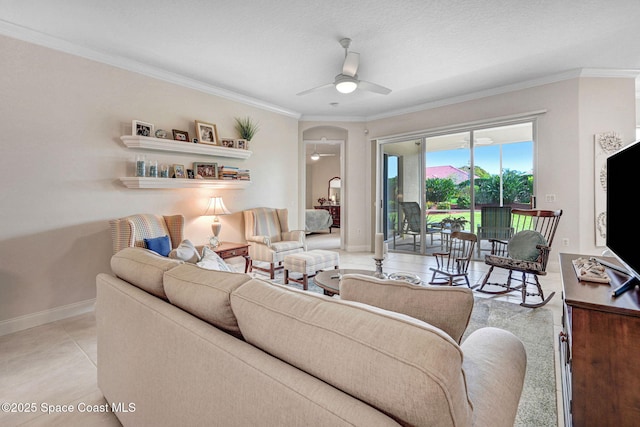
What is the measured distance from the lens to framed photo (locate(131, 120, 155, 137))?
11.1 ft

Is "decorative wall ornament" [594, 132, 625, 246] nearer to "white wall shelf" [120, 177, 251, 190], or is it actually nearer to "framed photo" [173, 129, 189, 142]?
"white wall shelf" [120, 177, 251, 190]

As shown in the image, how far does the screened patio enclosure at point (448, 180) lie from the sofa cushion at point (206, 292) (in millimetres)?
4912

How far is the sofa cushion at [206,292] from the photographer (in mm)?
967

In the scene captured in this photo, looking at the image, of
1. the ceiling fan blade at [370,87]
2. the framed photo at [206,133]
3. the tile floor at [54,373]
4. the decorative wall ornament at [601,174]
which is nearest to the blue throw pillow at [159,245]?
the tile floor at [54,373]

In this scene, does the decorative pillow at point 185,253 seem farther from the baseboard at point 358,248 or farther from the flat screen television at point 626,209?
the baseboard at point 358,248

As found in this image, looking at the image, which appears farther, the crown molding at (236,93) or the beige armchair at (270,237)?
the beige armchair at (270,237)

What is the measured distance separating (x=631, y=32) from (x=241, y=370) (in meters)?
4.71

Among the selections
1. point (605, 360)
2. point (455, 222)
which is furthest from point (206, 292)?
point (455, 222)

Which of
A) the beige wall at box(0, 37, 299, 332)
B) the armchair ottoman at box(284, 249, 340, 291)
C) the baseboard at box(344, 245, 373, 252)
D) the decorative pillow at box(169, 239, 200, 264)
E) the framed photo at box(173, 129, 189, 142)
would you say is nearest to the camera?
the decorative pillow at box(169, 239, 200, 264)

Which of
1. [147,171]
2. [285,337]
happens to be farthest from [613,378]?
[147,171]

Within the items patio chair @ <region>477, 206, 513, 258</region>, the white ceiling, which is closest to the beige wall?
the white ceiling

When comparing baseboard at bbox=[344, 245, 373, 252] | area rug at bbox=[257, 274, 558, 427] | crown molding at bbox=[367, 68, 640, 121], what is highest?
crown molding at bbox=[367, 68, 640, 121]

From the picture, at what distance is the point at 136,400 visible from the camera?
49.8 inches

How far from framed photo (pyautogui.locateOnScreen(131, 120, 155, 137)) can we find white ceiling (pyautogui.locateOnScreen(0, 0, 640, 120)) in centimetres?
69
